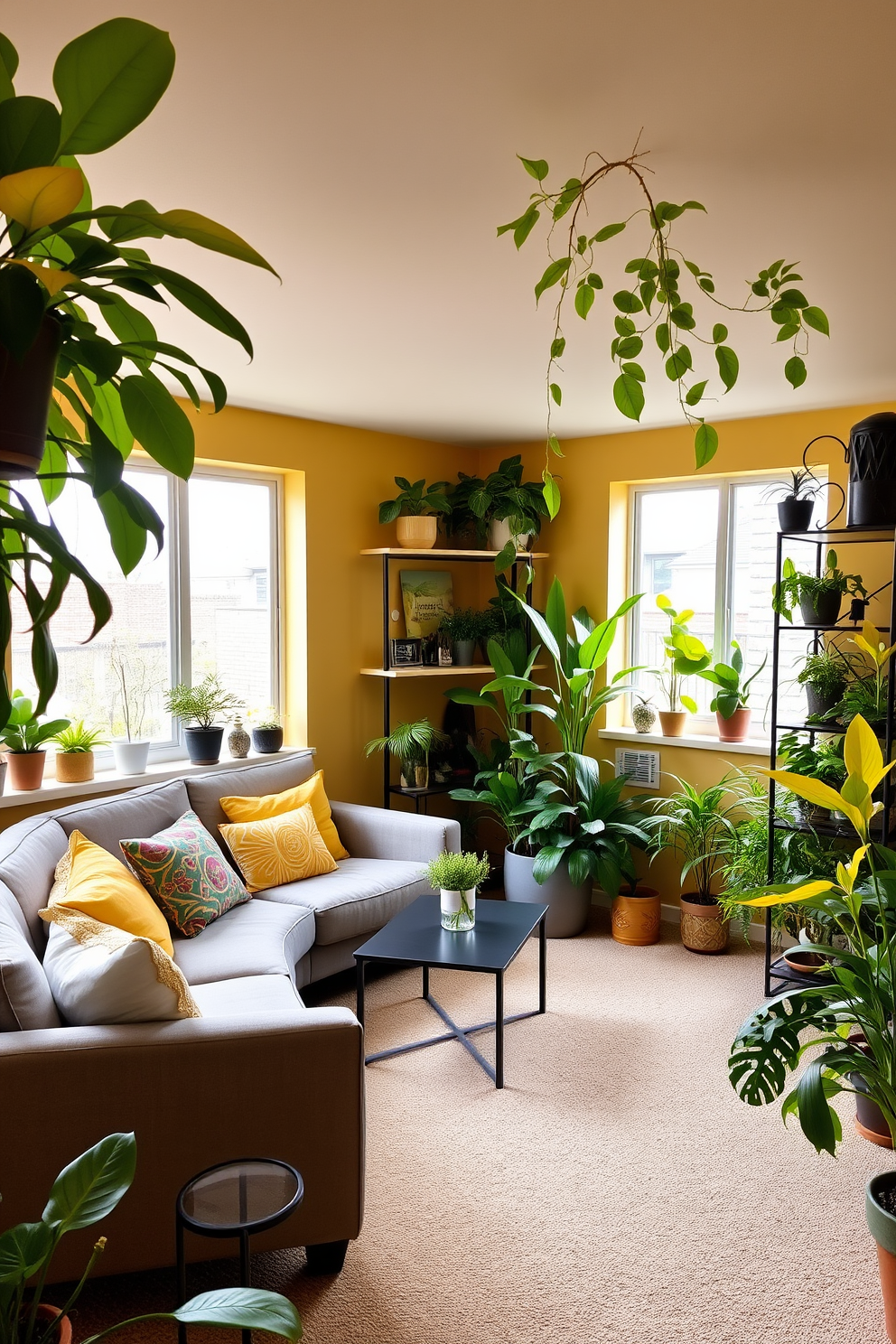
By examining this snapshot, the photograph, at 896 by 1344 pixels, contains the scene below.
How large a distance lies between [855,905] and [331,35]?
6.59 ft

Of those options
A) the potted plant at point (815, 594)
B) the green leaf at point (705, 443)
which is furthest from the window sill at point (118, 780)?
the green leaf at point (705, 443)

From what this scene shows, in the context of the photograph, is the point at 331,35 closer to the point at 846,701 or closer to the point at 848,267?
the point at 848,267

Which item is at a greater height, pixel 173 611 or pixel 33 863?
pixel 173 611

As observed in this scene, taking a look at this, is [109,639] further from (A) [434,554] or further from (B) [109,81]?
(B) [109,81]

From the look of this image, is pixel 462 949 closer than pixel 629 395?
No

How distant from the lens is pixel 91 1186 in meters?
1.43

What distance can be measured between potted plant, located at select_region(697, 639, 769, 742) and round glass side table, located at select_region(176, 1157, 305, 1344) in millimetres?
3290

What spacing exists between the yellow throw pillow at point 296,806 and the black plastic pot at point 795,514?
222 centimetres

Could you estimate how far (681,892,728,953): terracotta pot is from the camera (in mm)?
4352

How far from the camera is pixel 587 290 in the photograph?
5.82 feet

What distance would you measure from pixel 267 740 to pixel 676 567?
89.0 inches

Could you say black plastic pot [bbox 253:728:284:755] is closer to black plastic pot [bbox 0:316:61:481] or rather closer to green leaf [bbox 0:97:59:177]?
black plastic pot [bbox 0:316:61:481]

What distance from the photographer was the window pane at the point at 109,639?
154 inches

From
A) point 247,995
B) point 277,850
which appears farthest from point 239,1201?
point 277,850
